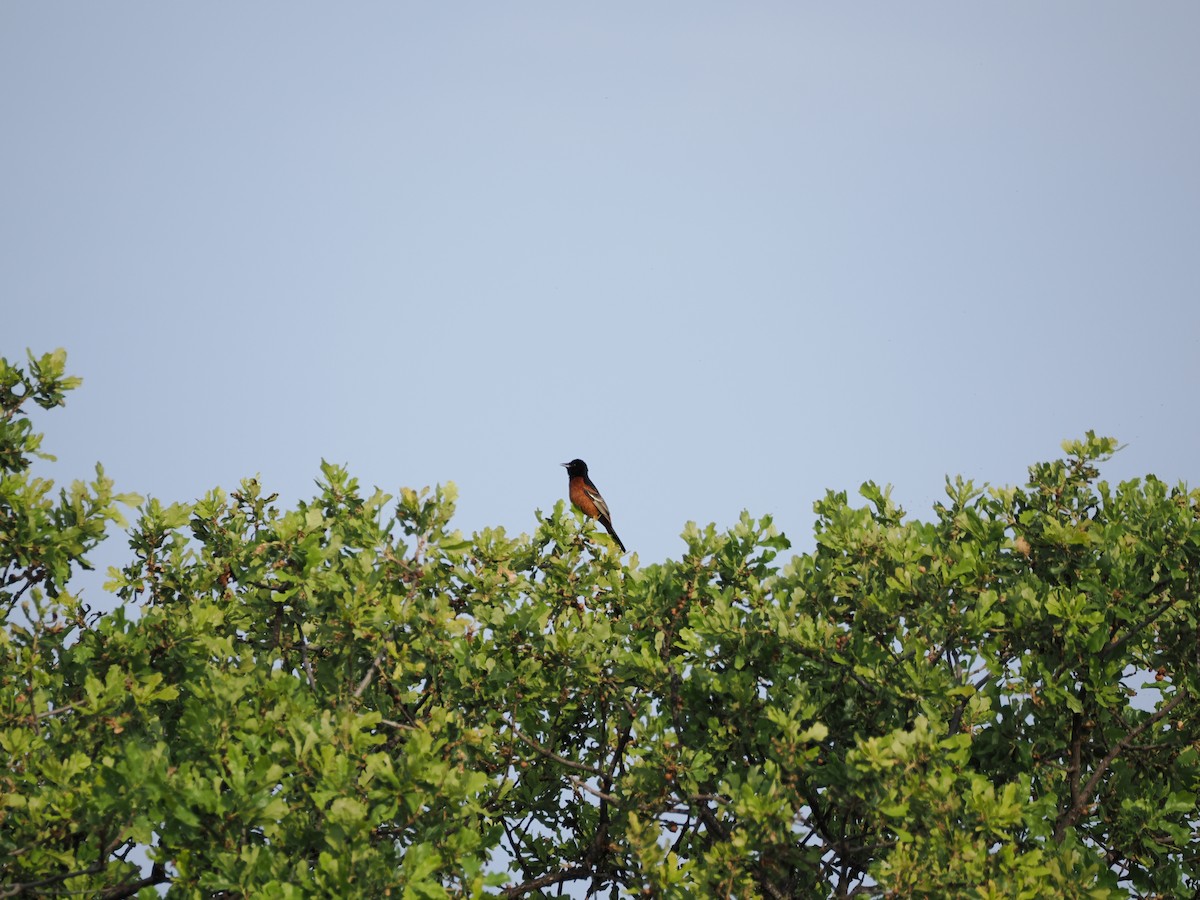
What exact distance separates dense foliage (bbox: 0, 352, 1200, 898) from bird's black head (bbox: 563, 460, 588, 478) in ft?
25.0

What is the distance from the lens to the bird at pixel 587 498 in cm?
1986

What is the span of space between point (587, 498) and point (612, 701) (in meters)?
8.06

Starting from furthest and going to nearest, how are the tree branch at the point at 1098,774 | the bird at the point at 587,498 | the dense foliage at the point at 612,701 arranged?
the bird at the point at 587,498 < the tree branch at the point at 1098,774 < the dense foliage at the point at 612,701

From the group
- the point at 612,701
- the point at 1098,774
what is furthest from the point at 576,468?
the point at 1098,774

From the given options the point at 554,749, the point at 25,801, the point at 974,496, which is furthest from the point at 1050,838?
the point at 25,801

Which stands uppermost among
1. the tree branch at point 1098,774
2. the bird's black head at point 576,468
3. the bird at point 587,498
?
the bird's black head at point 576,468

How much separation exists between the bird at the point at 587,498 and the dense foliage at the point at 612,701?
6358 millimetres

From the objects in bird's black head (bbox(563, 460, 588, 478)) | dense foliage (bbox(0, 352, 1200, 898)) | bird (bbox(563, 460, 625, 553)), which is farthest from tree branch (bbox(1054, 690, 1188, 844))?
bird's black head (bbox(563, 460, 588, 478))

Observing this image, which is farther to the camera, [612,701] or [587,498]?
[587,498]

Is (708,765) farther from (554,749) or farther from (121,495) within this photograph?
(121,495)

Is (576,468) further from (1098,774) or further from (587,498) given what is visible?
(1098,774)

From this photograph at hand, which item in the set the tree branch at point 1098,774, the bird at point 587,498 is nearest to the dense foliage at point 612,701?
the tree branch at point 1098,774

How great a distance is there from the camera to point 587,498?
20.0 m

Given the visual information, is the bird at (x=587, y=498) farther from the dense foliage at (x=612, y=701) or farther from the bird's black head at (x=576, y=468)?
the dense foliage at (x=612, y=701)
